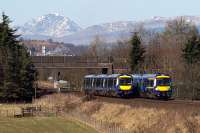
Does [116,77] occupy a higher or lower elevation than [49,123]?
higher

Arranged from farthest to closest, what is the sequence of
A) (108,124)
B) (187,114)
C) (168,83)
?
(168,83)
(108,124)
(187,114)

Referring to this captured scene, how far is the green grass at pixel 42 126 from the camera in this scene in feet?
246

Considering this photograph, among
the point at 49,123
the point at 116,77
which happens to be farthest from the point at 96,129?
the point at 116,77

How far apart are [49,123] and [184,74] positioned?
25941 mm

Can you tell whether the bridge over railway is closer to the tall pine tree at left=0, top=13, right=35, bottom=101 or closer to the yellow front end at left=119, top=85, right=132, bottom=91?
the tall pine tree at left=0, top=13, right=35, bottom=101

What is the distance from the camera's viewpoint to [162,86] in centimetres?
8062

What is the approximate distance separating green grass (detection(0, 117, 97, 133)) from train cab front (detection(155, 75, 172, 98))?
1172 cm

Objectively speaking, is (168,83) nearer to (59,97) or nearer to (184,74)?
(184,74)

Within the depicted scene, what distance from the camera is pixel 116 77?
89.3m

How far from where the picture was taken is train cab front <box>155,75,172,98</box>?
80625 millimetres

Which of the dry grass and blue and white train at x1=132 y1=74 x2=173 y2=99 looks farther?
blue and white train at x1=132 y1=74 x2=173 y2=99

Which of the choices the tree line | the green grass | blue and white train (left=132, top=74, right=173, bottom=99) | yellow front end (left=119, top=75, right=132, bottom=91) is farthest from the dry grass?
the tree line

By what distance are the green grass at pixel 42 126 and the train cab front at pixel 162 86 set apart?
1172cm

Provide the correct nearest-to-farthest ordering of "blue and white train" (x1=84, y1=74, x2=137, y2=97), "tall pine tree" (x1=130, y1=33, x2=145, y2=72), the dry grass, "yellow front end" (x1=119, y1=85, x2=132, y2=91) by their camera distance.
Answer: the dry grass, "yellow front end" (x1=119, y1=85, x2=132, y2=91), "blue and white train" (x1=84, y1=74, x2=137, y2=97), "tall pine tree" (x1=130, y1=33, x2=145, y2=72)
